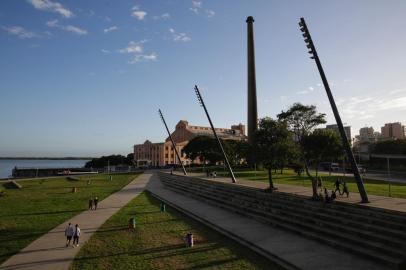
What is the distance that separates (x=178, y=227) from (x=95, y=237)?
5.51 metres

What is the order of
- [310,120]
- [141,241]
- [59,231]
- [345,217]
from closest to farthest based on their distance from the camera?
[345,217], [141,241], [59,231], [310,120]

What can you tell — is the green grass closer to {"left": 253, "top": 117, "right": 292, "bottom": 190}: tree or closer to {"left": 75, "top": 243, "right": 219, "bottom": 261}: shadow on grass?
{"left": 253, "top": 117, "right": 292, "bottom": 190}: tree

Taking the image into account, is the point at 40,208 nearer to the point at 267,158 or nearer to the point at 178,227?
the point at 178,227

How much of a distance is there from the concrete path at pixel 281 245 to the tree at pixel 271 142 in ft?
22.0

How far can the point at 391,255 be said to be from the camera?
13.9m

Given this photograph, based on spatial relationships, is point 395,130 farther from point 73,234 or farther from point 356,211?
point 73,234

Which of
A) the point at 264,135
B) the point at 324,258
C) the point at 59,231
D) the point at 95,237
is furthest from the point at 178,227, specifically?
the point at 264,135

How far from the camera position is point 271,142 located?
3086 centimetres

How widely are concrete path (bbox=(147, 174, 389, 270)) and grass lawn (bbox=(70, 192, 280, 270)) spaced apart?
2.10 feet

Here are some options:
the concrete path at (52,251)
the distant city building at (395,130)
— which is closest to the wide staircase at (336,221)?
the concrete path at (52,251)

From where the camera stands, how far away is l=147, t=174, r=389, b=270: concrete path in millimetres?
14193

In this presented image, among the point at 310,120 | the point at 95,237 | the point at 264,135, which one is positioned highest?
the point at 310,120

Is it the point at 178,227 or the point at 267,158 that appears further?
the point at 267,158

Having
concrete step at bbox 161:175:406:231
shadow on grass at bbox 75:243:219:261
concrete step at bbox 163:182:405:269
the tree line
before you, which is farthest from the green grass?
shadow on grass at bbox 75:243:219:261
